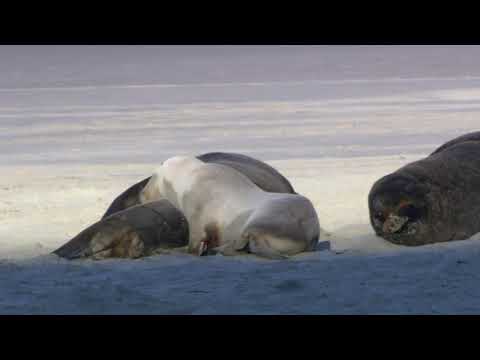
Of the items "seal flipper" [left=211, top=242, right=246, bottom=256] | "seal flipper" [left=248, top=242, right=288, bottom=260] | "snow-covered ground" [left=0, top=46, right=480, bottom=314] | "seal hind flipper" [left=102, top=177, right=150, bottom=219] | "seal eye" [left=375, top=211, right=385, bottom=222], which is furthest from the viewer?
"seal hind flipper" [left=102, top=177, right=150, bottom=219]

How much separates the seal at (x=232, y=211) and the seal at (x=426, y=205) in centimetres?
54

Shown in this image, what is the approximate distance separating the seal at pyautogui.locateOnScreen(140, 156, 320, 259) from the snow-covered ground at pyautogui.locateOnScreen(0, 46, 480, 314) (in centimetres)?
16

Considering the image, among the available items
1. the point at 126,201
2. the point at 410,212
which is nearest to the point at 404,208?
the point at 410,212

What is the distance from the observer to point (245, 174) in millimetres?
8695

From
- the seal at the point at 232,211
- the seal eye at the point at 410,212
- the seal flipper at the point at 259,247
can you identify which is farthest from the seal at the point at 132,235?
the seal eye at the point at 410,212

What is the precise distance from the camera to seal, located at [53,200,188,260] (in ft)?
25.6

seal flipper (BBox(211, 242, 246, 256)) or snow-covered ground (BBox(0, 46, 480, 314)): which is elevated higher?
seal flipper (BBox(211, 242, 246, 256))

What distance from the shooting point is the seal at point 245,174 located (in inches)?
334

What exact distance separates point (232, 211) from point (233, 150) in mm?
6063

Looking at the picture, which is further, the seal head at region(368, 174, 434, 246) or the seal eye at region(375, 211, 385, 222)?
the seal eye at region(375, 211, 385, 222)

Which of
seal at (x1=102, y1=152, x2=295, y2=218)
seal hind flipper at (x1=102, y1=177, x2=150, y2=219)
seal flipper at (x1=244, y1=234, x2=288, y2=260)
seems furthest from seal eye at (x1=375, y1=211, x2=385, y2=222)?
seal hind flipper at (x1=102, y1=177, x2=150, y2=219)

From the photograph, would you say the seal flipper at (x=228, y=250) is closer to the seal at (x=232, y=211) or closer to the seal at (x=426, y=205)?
the seal at (x=232, y=211)

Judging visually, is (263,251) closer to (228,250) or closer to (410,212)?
(228,250)

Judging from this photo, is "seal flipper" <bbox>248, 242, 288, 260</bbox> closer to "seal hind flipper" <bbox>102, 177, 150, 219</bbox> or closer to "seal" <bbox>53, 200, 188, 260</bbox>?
"seal" <bbox>53, 200, 188, 260</bbox>
